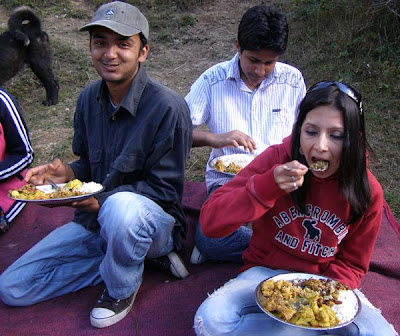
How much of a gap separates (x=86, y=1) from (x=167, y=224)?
7.68m

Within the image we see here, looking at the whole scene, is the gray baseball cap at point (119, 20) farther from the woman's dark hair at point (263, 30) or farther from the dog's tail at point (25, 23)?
the dog's tail at point (25, 23)

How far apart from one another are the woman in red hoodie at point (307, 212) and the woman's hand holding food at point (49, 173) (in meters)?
0.89

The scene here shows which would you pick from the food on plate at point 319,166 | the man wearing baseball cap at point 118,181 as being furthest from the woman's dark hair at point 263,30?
the food on plate at point 319,166

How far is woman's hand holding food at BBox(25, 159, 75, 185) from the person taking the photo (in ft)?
7.35

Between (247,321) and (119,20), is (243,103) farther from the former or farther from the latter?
(247,321)

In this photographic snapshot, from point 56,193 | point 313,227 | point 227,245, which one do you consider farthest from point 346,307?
point 56,193

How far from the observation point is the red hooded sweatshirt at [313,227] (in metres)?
1.80

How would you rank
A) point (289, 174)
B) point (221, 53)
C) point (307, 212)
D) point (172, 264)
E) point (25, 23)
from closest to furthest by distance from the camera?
point (289, 174)
point (307, 212)
point (172, 264)
point (25, 23)
point (221, 53)

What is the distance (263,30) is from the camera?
2398 millimetres

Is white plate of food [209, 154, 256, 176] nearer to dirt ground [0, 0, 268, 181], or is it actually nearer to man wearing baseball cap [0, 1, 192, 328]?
man wearing baseball cap [0, 1, 192, 328]

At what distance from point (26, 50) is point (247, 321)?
16.7ft

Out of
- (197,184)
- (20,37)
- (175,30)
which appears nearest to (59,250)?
(197,184)

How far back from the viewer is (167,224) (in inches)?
84.3

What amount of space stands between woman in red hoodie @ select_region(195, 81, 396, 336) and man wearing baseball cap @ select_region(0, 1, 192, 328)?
407 millimetres
